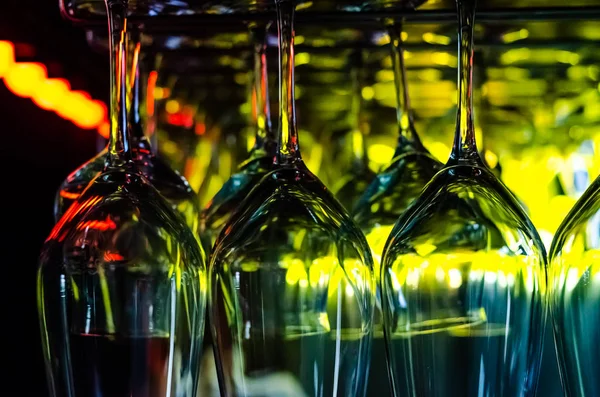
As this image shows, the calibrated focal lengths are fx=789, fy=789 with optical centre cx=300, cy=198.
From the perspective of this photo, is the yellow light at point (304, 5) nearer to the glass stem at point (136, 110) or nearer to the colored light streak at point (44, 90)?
the glass stem at point (136, 110)

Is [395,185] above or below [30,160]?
below

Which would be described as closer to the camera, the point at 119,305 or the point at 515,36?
the point at 119,305

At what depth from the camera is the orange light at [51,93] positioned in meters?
2.27

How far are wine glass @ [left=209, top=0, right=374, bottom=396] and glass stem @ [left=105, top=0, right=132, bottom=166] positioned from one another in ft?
0.29

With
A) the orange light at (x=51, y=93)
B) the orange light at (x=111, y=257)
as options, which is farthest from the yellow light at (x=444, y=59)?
the orange light at (x=51, y=93)

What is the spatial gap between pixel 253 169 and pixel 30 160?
1.77 meters

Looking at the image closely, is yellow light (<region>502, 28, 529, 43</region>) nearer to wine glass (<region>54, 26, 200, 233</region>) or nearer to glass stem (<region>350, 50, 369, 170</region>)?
glass stem (<region>350, 50, 369, 170</region>)

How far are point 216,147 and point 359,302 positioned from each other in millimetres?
431

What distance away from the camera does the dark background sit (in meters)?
0.89

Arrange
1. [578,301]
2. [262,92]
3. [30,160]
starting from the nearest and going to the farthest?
1. [578,301]
2. [262,92]
3. [30,160]

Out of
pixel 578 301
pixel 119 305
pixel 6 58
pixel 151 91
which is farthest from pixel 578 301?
pixel 6 58

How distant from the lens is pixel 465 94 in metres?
0.45

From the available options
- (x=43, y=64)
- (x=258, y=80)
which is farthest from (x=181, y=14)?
(x=43, y=64)

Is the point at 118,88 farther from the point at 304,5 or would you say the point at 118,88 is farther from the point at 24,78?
the point at 24,78
